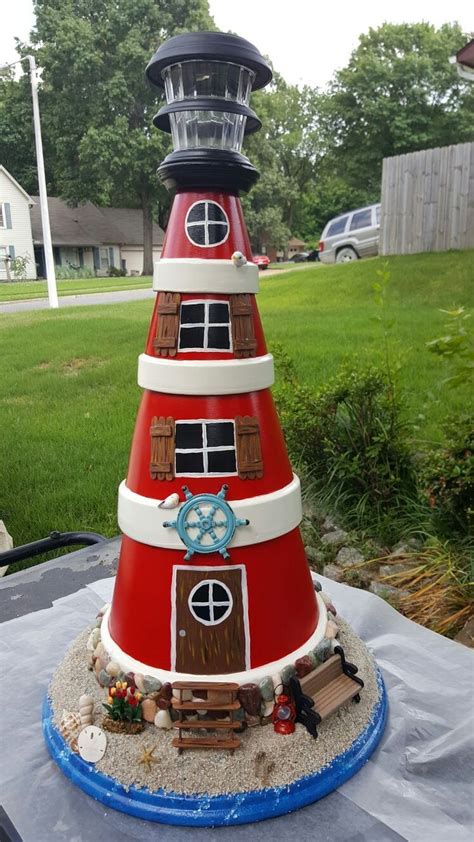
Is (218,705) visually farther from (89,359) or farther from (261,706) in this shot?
(89,359)

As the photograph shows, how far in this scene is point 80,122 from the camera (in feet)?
71.5

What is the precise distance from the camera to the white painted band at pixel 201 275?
Answer: 181 cm

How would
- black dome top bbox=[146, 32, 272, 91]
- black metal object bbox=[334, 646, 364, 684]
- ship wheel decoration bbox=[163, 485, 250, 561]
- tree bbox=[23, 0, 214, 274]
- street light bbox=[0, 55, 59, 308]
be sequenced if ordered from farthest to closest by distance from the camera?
tree bbox=[23, 0, 214, 274] → street light bbox=[0, 55, 59, 308] → black metal object bbox=[334, 646, 364, 684] → ship wheel decoration bbox=[163, 485, 250, 561] → black dome top bbox=[146, 32, 272, 91]

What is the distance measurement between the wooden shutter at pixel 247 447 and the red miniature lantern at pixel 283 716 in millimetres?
678

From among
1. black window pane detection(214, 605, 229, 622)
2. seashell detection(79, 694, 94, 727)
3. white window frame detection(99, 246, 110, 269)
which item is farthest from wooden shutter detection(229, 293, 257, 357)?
white window frame detection(99, 246, 110, 269)

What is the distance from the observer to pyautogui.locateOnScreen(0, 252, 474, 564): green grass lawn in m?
4.36

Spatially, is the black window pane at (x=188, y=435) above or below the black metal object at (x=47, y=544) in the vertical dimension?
above

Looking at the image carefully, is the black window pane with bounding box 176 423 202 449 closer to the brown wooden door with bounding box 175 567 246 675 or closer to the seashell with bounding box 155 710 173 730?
the brown wooden door with bounding box 175 567 246 675

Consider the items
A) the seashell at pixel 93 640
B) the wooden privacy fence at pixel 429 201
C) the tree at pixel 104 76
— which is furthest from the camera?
the tree at pixel 104 76

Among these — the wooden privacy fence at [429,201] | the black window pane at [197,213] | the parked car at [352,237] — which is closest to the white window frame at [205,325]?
the black window pane at [197,213]

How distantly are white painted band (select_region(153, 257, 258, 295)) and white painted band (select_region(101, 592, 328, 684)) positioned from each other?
1.14m

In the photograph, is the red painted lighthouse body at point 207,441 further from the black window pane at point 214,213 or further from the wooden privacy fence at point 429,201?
the wooden privacy fence at point 429,201

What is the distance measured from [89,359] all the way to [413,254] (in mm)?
6150

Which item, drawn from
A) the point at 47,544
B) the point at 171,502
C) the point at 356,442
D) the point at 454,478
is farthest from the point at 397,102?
the point at 171,502
